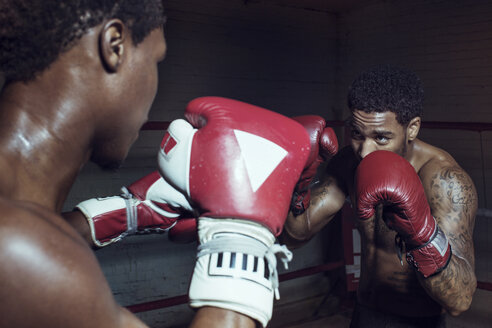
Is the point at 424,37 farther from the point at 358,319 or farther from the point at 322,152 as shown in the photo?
the point at 358,319

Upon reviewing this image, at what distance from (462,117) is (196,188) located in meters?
3.38

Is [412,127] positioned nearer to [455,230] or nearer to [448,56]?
[455,230]

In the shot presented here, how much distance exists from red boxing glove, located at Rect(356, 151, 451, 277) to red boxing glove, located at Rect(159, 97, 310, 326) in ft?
1.63

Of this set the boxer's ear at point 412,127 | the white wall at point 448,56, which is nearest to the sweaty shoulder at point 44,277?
the boxer's ear at point 412,127

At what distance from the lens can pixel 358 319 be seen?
188 centimetres

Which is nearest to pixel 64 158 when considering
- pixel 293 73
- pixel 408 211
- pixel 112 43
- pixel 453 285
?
pixel 112 43

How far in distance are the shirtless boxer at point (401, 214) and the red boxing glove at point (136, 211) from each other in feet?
2.13

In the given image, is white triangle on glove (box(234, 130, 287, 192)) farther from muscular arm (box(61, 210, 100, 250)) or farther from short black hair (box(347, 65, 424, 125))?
short black hair (box(347, 65, 424, 125))

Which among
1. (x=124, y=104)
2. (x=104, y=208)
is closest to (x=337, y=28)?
(x=104, y=208)

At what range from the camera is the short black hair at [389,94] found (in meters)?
1.82

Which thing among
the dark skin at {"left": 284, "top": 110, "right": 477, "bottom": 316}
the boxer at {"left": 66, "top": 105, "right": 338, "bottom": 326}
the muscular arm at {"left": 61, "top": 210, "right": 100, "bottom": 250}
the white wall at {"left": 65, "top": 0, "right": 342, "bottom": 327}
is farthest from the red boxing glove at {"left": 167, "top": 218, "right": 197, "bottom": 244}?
the white wall at {"left": 65, "top": 0, "right": 342, "bottom": 327}

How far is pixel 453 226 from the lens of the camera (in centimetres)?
165

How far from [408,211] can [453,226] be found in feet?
1.13

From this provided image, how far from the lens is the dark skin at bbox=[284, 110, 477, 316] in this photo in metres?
1.57
